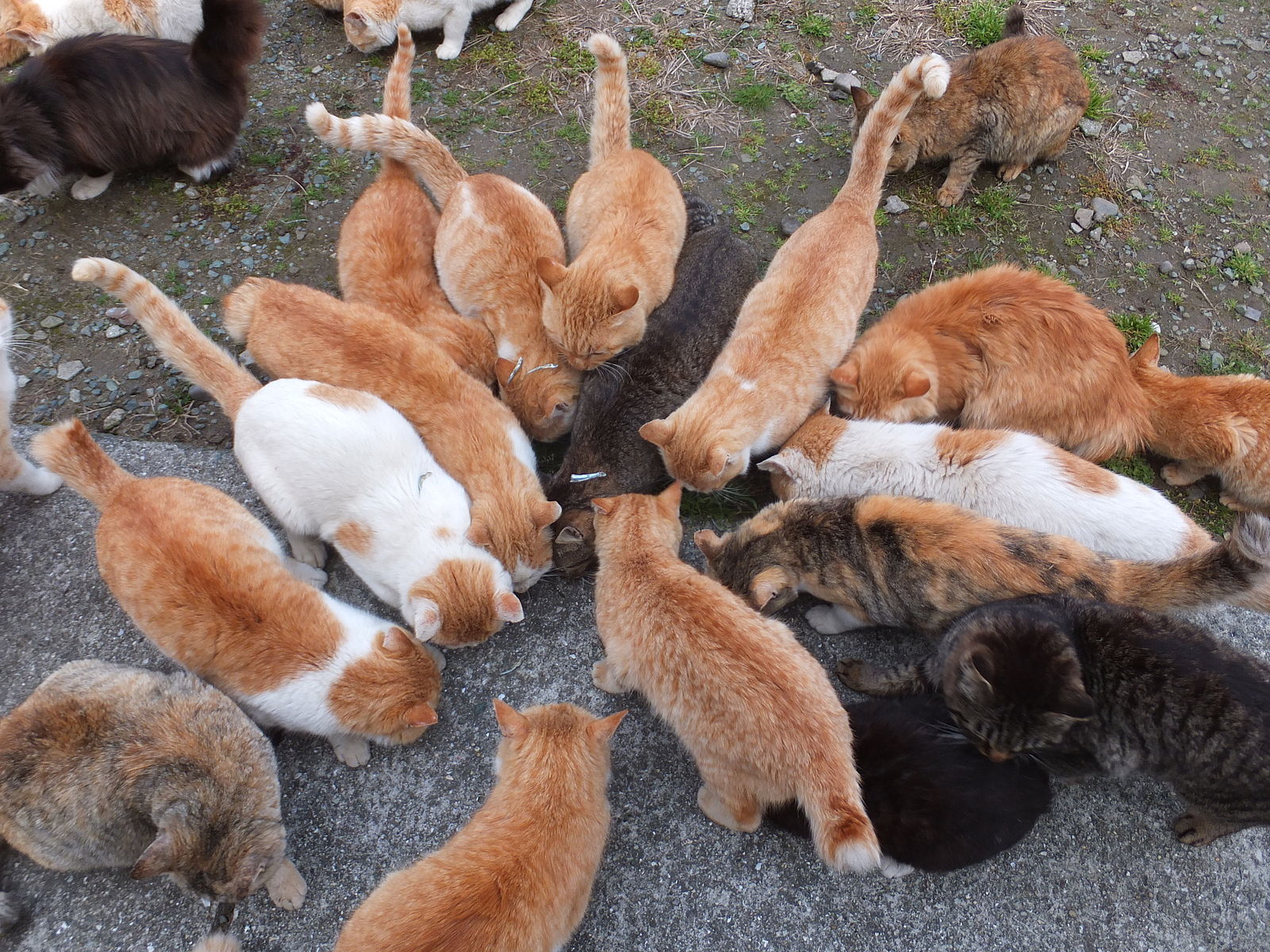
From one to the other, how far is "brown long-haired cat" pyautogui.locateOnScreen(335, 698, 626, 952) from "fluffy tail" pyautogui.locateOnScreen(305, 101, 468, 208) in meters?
3.36

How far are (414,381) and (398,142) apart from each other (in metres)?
1.74

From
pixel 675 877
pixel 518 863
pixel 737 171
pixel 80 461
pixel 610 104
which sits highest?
pixel 610 104

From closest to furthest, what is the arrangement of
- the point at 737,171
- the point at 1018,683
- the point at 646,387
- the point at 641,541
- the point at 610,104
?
1. the point at 1018,683
2. the point at 641,541
3. the point at 646,387
4. the point at 610,104
5. the point at 737,171

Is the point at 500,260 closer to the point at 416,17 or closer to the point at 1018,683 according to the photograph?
the point at 416,17

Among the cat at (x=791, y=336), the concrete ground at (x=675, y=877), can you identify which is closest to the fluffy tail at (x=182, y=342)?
the concrete ground at (x=675, y=877)

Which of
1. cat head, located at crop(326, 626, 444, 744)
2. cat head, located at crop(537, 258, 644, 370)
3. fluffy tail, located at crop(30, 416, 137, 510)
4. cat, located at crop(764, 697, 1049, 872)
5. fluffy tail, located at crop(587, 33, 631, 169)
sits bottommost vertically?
cat head, located at crop(326, 626, 444, 744)

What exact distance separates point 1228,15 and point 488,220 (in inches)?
266

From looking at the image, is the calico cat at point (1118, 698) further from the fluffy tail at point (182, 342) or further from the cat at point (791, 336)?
the fluffy tail at point (182, 342)

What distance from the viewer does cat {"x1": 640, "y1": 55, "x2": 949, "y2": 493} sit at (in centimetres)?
356

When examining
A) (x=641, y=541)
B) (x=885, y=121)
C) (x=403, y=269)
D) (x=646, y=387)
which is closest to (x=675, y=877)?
(x=641, y=541)

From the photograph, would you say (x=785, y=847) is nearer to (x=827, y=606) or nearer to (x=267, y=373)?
(x=827, y=606)

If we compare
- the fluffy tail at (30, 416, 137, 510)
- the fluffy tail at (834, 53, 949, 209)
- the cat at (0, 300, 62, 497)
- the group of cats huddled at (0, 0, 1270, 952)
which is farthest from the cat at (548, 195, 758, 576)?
the cat at (0, 300, 62, 497)

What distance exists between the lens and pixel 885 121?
4.17 m

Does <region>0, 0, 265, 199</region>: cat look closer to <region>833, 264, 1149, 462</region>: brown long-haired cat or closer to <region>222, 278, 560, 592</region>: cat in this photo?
<region>222, 278, 560, 592</region>: cat
